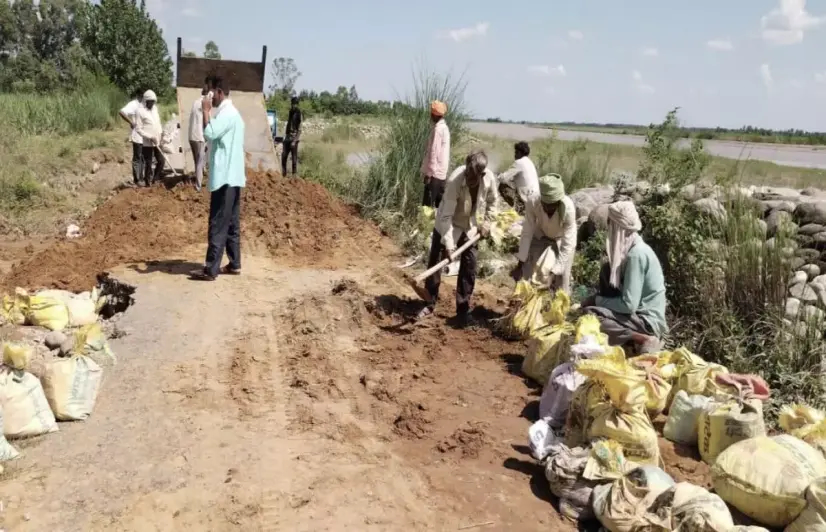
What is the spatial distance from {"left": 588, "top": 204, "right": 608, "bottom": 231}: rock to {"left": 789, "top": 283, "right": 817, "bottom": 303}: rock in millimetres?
2583

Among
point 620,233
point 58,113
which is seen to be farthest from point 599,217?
point 58,113

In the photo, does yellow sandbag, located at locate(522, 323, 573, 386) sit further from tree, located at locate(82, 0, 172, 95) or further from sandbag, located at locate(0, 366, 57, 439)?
tree, located at locate(82, 0, 172, 95)

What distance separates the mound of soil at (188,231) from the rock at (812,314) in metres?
4.86

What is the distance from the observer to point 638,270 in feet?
14.5

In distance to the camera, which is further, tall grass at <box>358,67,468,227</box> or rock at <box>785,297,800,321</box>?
tall grass at <box>358,67,468,227</box>

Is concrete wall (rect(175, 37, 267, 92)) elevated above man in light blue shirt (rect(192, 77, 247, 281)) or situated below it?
above

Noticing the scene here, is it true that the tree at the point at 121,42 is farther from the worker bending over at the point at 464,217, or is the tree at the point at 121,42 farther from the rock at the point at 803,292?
the rock at the point at 803,292

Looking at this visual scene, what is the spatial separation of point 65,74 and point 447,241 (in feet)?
157

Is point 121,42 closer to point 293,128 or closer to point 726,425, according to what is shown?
point 293,128

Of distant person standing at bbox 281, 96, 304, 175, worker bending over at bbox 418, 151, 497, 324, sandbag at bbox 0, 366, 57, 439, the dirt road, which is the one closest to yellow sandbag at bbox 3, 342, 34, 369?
sandbag at bbox 0, 366, 57, 439

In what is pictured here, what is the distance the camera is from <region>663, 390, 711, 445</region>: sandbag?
12.7 feet

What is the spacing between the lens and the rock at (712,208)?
18.6 feet

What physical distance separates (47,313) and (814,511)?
5620 millimetres

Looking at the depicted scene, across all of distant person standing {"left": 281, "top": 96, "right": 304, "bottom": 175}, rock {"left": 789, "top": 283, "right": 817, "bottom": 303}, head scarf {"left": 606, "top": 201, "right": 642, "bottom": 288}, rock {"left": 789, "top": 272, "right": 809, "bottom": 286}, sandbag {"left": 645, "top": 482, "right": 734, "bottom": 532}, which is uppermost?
distant person standing {"left": 281, "top": 96, "right": 304, "bottom": 175}
